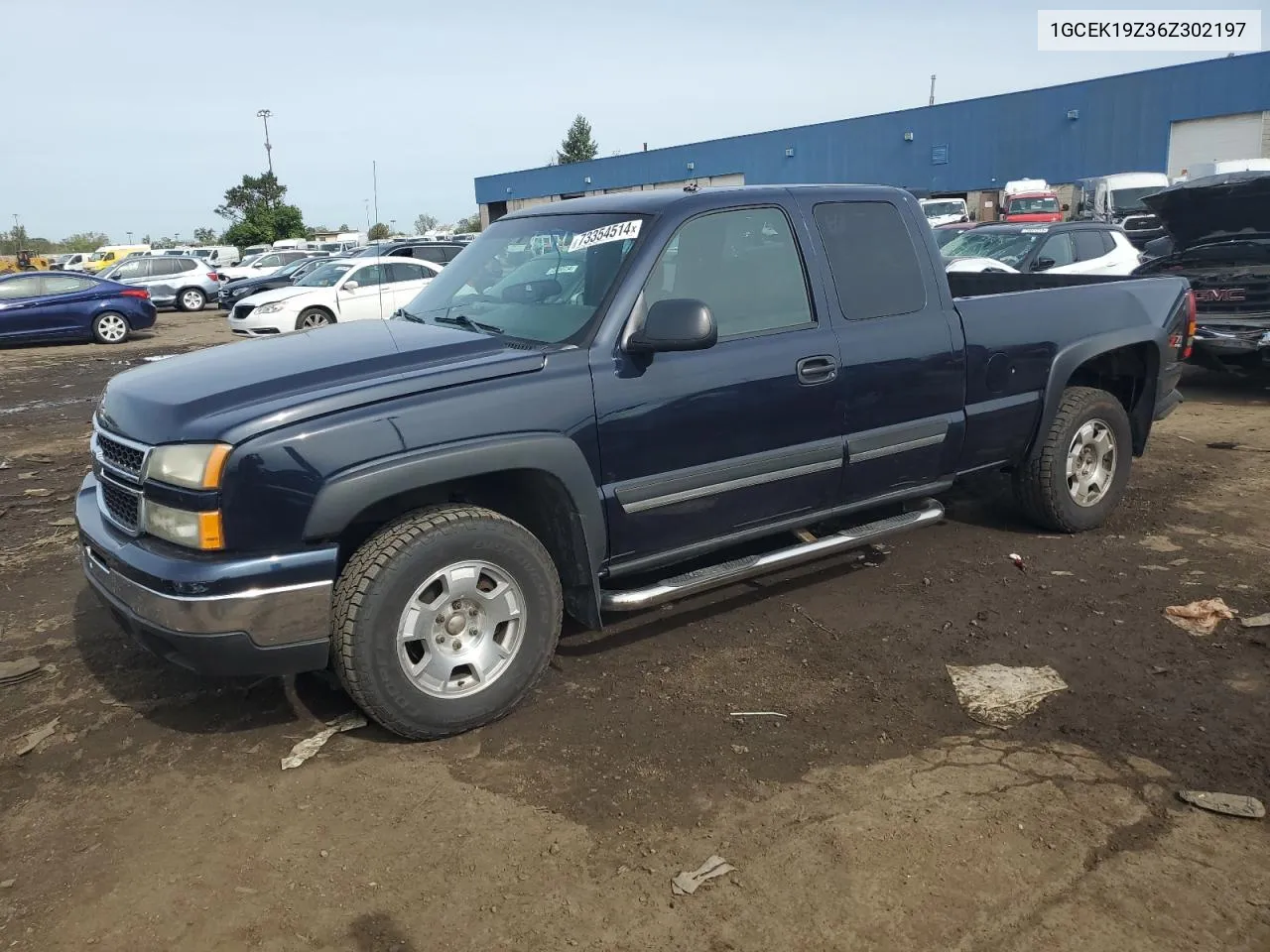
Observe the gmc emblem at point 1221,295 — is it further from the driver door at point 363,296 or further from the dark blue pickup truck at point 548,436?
the driver door at point 363,296

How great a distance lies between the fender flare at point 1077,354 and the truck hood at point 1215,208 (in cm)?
420

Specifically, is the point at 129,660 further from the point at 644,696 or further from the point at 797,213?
the point at 797,213

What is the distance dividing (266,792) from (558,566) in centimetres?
128

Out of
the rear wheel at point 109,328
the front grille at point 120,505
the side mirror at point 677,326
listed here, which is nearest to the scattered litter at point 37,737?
the front grille at point 120,505

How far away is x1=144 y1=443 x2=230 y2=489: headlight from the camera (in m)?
3.06

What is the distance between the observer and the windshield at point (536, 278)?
387cm

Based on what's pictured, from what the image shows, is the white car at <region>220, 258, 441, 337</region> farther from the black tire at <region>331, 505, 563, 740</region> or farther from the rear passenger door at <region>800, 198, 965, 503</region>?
the black tire at <region>331, 505, 563, 740</region>

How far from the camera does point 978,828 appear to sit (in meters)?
2.91

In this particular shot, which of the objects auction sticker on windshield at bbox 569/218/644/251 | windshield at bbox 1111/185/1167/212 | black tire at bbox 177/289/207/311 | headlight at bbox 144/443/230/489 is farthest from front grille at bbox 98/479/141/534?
windshield at bbox 1111/185/1167/212

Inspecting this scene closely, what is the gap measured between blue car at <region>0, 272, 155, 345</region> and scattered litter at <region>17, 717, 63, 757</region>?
17.2 meters

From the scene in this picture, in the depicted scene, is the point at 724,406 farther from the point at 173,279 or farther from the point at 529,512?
the point at 173,279

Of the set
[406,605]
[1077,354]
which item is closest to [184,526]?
[406,605]

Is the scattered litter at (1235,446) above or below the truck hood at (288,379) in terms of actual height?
below

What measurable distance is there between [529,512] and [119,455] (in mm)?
1475
